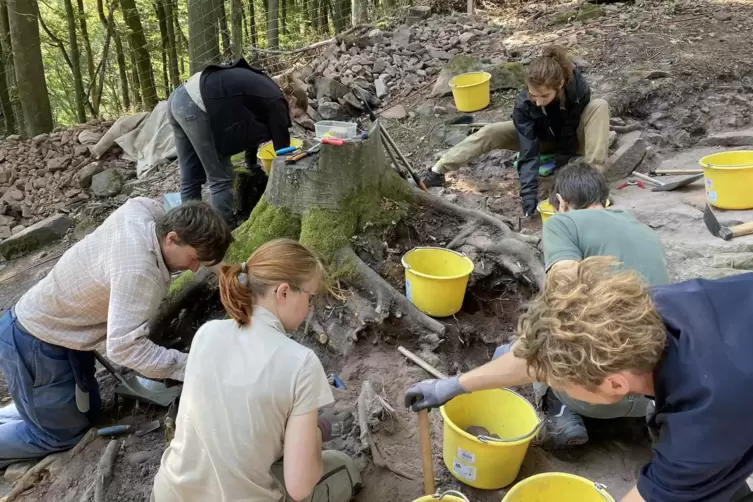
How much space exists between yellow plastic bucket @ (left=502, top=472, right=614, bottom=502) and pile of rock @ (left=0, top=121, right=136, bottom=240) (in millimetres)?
6371

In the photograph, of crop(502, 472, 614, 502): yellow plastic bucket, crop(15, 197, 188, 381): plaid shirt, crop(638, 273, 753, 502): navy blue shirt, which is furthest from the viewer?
crop(15, 197, 188, 381): plaid shirt

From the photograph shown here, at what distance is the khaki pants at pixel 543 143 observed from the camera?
470 centimetres

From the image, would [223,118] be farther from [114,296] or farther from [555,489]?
[555,489]

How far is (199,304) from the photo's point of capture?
3.86 metres

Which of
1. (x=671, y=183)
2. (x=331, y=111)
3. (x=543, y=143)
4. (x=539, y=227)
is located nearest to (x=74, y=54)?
(x=331, y=111)

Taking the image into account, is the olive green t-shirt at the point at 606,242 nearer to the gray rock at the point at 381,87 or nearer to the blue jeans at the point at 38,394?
the blue jeans at the point at 38,394

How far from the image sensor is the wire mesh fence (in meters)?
8.70

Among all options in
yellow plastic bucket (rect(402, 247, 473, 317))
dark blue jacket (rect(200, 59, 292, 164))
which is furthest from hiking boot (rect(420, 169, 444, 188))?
yellow plastic bucket (rect(402, 247, 473, 317))

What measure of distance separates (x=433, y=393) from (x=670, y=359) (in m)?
1.10

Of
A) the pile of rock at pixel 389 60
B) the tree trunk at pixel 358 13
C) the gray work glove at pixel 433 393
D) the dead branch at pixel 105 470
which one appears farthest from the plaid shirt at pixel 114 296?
the tree trunk at pixel 358 13

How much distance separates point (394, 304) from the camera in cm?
338

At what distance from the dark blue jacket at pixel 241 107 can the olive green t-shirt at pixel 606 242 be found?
2381mm

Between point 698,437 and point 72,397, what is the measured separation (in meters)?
2.94

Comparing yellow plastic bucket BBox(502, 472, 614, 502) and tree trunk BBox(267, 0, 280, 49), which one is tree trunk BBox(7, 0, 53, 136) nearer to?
tree trunk BBox(267, 0, 280, 49)
